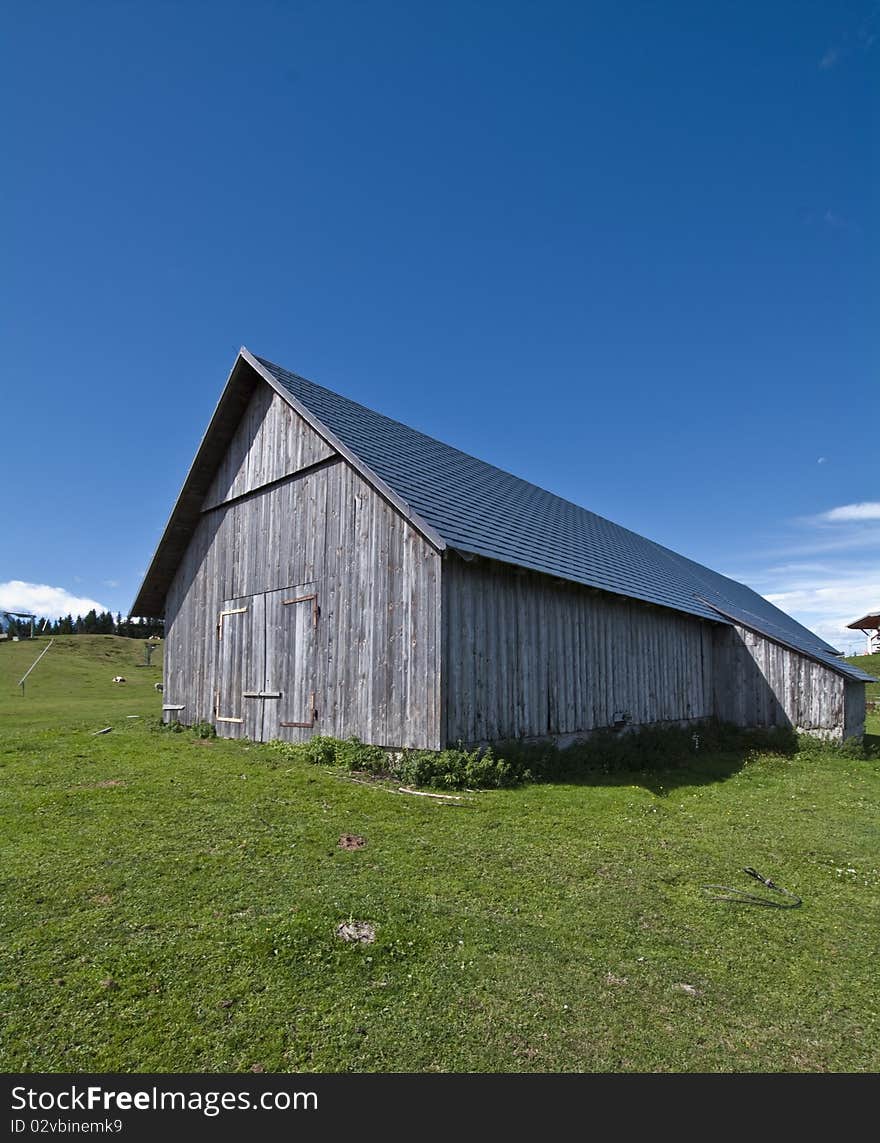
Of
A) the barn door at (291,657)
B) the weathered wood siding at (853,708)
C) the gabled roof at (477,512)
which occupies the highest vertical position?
the gabled roof at (477,512)

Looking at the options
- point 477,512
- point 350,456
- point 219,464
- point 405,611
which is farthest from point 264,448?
point 405,611

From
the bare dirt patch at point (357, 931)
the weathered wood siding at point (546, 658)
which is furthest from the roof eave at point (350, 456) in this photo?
the bare dirt patch at point (357, 931)

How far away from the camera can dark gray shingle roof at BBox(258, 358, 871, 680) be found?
1173cm

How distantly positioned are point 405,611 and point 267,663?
4.53m

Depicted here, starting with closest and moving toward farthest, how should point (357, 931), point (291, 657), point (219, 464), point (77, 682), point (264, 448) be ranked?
1. point (357, 931)
2. point (291, 657)
3. point (264, 448)
4. point (219, 464)
5. point (77, 682)

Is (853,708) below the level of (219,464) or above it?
below

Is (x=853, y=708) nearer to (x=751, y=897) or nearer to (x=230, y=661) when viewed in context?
(x=751, y=897)

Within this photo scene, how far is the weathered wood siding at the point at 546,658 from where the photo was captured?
10.7m

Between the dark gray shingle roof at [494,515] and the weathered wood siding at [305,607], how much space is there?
58 cm

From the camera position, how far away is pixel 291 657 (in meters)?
13.3

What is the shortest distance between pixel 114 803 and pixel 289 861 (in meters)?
3.53

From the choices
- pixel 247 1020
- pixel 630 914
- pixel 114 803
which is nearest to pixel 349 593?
pixel 114 803

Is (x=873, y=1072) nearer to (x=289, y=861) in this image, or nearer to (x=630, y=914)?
(x=630, y=914)

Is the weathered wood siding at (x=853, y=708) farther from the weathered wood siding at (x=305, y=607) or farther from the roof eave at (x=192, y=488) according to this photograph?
the roof eave at (x=192, y=488)
